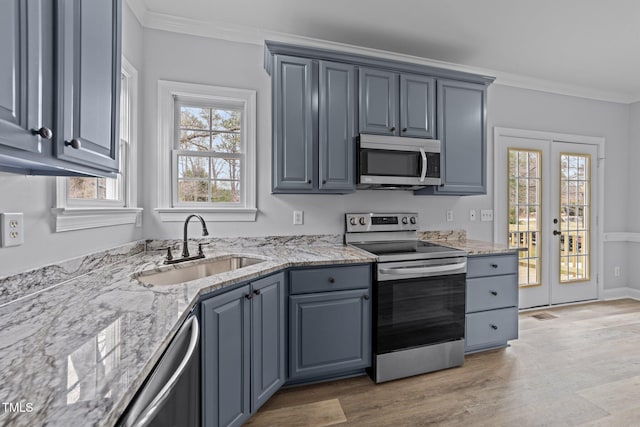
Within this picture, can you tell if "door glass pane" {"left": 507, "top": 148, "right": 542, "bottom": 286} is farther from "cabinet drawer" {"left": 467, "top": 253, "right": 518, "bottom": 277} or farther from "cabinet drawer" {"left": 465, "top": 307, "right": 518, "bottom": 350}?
"cabinet drawer" {"left": 465, "top": 307, "right": 518, "bottom": 350}

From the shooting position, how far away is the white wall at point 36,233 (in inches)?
44.3

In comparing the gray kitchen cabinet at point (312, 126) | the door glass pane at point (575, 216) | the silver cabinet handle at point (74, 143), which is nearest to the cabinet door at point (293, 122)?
the gray kitchen cabinet at point (312, 126)

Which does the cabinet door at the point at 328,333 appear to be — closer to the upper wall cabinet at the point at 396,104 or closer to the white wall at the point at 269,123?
the white wall at the point at 269,123

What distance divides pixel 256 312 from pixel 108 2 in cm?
154

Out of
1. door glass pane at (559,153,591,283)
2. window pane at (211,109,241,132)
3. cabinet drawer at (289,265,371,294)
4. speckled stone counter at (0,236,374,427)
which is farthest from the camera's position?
Result: door glass pane at (559,153,591,283)

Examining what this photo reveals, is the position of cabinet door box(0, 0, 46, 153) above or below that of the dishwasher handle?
above

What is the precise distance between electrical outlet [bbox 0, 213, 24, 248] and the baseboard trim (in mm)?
5590

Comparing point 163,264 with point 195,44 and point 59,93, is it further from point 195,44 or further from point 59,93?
point 195,44

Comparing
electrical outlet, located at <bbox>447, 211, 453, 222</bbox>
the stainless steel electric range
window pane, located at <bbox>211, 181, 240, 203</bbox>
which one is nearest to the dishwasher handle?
the stainless steel electric range

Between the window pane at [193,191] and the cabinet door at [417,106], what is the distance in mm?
1728

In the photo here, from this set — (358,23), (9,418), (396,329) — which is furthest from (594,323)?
(9,418)

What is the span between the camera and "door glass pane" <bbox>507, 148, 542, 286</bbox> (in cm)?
337

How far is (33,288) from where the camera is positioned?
3.98 feet

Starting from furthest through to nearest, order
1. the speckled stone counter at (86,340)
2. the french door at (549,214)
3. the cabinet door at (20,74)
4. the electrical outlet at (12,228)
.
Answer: the french door at (549,214) → the electrical outlet at (12,228) → the cabinet door at (20,74) → the speckled stone counter at (86,340)
